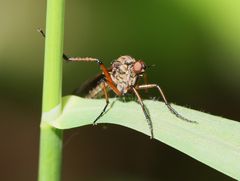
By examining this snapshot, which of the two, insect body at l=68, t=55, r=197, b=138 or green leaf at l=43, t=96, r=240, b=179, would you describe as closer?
green leaf at l=43, t=96, r=240, b=179

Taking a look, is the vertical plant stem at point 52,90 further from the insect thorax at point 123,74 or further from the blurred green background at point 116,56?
the blurred green background at point 116,56

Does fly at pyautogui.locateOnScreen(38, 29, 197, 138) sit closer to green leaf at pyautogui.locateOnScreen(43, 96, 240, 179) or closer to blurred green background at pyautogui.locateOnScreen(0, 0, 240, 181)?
blurred green background at pyautogui.locateOnScreen(0, 0, 240, 181)

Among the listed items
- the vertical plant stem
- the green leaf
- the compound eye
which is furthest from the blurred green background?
the vertical plant stem

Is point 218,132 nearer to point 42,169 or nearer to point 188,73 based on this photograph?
point 42,169


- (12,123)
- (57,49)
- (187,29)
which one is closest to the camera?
(57,49)

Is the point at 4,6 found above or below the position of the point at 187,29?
above

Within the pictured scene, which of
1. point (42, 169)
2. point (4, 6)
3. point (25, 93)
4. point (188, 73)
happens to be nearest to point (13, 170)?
point (25, 93)
